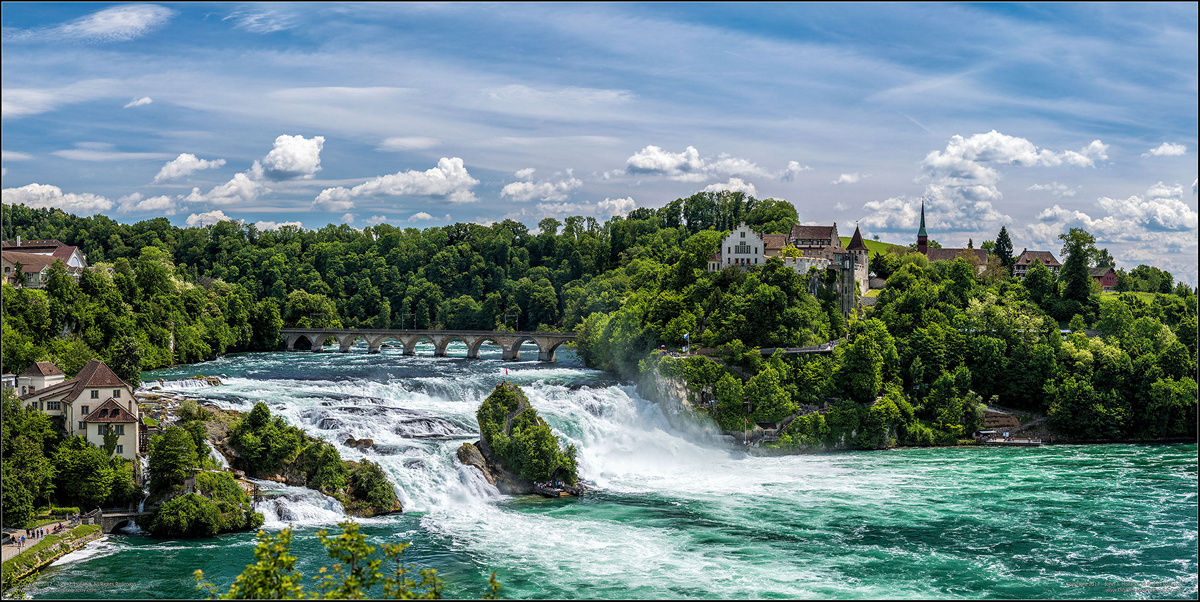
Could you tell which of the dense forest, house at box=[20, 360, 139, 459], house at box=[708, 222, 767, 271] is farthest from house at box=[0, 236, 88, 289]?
house at box=[708, 222, 767, 271]

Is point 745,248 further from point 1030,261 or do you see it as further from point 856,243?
point 1030,261

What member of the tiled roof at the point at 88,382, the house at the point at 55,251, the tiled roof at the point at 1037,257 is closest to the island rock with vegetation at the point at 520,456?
the tiled roof at the point at 88,382

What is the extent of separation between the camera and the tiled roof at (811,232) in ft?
303

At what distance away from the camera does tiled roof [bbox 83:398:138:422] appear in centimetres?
3950

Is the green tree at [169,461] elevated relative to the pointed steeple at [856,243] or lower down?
lower down

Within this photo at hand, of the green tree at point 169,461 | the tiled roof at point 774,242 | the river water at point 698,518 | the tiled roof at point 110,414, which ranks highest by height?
the tiled roof at point 774,242

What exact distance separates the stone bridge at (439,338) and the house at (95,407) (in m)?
50.4

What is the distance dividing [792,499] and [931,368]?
26.6 m

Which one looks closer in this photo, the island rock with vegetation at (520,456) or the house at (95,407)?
the house at (95,407)

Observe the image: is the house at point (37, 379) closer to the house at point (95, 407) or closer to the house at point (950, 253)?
the house at point (95, 407)

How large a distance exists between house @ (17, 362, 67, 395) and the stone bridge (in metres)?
48.6

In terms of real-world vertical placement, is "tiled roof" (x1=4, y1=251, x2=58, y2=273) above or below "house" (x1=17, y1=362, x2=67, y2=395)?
above

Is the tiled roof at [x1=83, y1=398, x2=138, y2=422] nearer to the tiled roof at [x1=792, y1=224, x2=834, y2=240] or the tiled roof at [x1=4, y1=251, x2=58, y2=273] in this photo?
the tiled roof at [x1=4, y1=251, x2=58, y2=273]

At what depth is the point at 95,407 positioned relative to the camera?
40031 mm
